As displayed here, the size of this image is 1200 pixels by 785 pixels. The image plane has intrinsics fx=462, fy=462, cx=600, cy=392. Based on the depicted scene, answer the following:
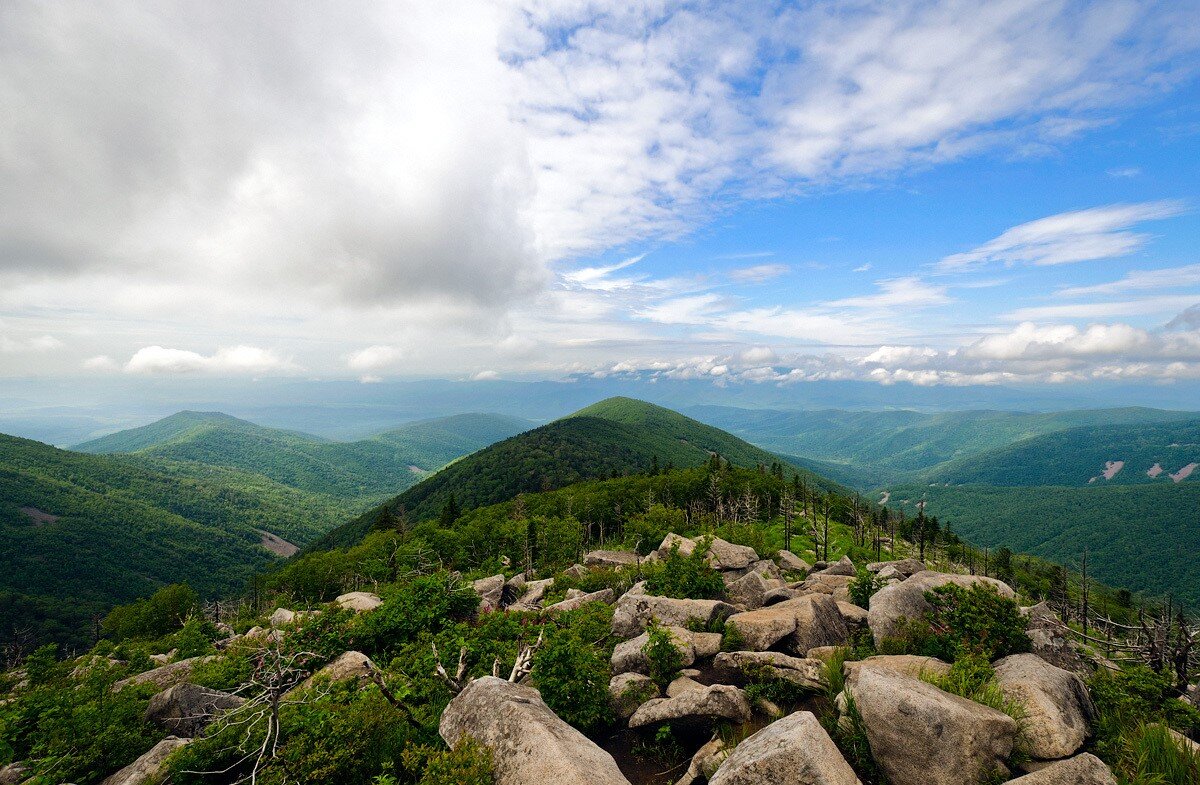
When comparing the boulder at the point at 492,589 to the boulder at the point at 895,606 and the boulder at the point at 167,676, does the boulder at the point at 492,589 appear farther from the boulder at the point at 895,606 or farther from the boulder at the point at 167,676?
the boulder at the point at 895,606

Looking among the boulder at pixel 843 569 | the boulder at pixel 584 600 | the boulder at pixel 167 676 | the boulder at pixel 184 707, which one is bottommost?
the boulder at pixel 843 569

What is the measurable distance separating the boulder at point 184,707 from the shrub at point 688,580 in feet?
55.3

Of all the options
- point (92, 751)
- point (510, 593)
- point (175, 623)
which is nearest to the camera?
point (92, 751)

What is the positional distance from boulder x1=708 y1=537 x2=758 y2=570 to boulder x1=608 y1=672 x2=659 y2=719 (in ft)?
64.4

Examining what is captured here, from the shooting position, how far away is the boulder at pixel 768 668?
13109 mm

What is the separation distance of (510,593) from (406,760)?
1080 inches

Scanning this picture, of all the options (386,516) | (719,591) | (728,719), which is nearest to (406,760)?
(728,719)

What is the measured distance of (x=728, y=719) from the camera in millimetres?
12008

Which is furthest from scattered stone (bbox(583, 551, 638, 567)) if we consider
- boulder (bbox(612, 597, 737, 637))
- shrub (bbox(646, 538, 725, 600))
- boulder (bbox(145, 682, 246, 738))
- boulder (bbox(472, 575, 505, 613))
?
boulder (bbox(145, 682, 246, 738))

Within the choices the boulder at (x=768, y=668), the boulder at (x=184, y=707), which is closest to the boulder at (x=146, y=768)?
the boulder at (x=184, y=707)

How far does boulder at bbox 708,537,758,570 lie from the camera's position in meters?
33.9

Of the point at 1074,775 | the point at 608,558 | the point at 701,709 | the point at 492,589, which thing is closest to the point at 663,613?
the point at 701,709

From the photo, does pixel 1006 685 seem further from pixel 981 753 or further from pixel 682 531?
pixel 682 531

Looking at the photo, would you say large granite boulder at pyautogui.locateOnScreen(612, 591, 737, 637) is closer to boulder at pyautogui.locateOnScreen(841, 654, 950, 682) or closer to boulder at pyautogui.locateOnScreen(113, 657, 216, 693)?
boulder at pyautogui.locateOnScreen(841, 654, 950, 682)
